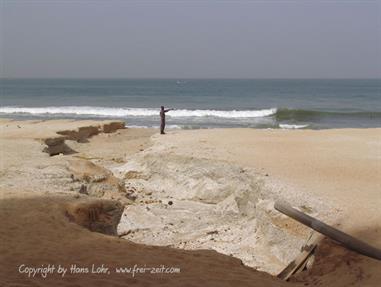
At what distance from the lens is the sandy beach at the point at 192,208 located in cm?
581

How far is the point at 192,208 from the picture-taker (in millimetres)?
10500

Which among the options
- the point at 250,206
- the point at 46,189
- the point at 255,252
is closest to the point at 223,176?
the point at 250,206

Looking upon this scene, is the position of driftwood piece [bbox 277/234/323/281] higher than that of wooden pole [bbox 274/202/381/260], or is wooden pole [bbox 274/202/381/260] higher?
wooden pole [bbox 274/202/381/260]

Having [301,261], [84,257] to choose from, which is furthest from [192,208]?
[84,257]

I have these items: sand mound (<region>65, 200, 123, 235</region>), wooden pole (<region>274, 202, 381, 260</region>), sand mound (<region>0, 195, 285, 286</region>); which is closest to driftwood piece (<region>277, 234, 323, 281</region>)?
wooden pole (<region>274, 202, 381, 260</region>)

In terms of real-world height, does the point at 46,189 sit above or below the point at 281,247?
above

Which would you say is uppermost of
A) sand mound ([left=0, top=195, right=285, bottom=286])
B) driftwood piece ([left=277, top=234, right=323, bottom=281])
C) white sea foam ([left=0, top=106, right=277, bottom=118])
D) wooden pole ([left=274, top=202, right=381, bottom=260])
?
wooden pole ([left=274, top=202, right=381, bottom=260])

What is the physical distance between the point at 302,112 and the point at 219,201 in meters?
28.5

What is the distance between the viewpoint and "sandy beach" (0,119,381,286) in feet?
19.1

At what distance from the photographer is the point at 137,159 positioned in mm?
13555

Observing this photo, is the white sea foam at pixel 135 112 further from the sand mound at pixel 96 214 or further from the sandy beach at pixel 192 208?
the sand mound at pixel 96 214

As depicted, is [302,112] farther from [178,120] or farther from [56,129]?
[56,129]

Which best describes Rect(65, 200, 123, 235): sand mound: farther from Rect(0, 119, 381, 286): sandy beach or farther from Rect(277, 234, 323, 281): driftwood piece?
Rect(277, 234, 323, 281): driftwood piece

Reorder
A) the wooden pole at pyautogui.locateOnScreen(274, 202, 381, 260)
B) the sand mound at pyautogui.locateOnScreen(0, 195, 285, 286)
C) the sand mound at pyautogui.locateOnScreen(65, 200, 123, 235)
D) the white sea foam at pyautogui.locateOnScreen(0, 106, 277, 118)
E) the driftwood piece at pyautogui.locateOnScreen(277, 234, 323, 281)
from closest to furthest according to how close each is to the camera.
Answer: the sand mound at pyautogui.locateOnScreen(0, 195, 285, 286) → the wooden pole at pyautogui.locateOnScreen(274, 202, 381, 260) → the driftwood piece at pyautogui.locateOnScreen(277, 234, 323, 281) → the sand mound at pyautogui.locateOnScreen(65, 200, 123, 235) → the white sea foam at pyautogui.locateOnScreen(0, 106, 277, 118)
